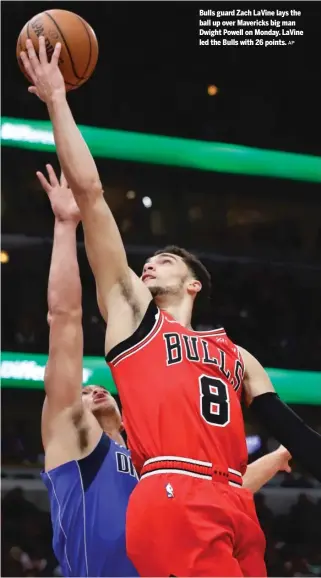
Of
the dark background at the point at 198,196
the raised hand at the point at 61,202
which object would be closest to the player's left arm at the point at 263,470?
the raised hand at the point at 61,202

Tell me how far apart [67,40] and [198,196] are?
5354mm

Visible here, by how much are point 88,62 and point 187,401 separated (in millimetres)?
1509

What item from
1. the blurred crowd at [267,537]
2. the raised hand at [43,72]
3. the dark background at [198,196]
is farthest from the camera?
the dark background at [198,196]

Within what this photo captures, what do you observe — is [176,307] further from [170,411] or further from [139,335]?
[170,411]

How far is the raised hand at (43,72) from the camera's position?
271cm

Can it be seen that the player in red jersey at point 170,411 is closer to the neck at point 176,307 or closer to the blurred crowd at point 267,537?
the neck at point 176,307

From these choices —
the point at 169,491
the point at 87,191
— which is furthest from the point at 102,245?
→ the point at 169,491

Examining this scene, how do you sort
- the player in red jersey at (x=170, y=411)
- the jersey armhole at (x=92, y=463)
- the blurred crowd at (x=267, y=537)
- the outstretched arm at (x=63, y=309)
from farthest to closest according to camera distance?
1. the blurred crowd at (x=267, y=537)
2. the outstretched arm at (x=63, y=309)
3. the jersey armhole at (x=92, y=463)
4. the player in red jersey at (x=170, y=411)

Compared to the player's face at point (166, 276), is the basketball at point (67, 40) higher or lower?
higher

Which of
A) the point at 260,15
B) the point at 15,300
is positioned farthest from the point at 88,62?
the point at 15,300

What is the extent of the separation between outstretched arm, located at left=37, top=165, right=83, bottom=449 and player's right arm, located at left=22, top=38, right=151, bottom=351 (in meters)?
0.51

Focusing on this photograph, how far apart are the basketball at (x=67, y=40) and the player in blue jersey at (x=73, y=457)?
1.41 feet

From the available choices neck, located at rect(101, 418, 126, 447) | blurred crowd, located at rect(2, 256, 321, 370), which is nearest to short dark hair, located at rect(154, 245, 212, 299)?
neck, located at rect(101, 418, 126, 447)

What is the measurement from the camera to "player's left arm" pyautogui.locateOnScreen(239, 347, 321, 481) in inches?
99.7
